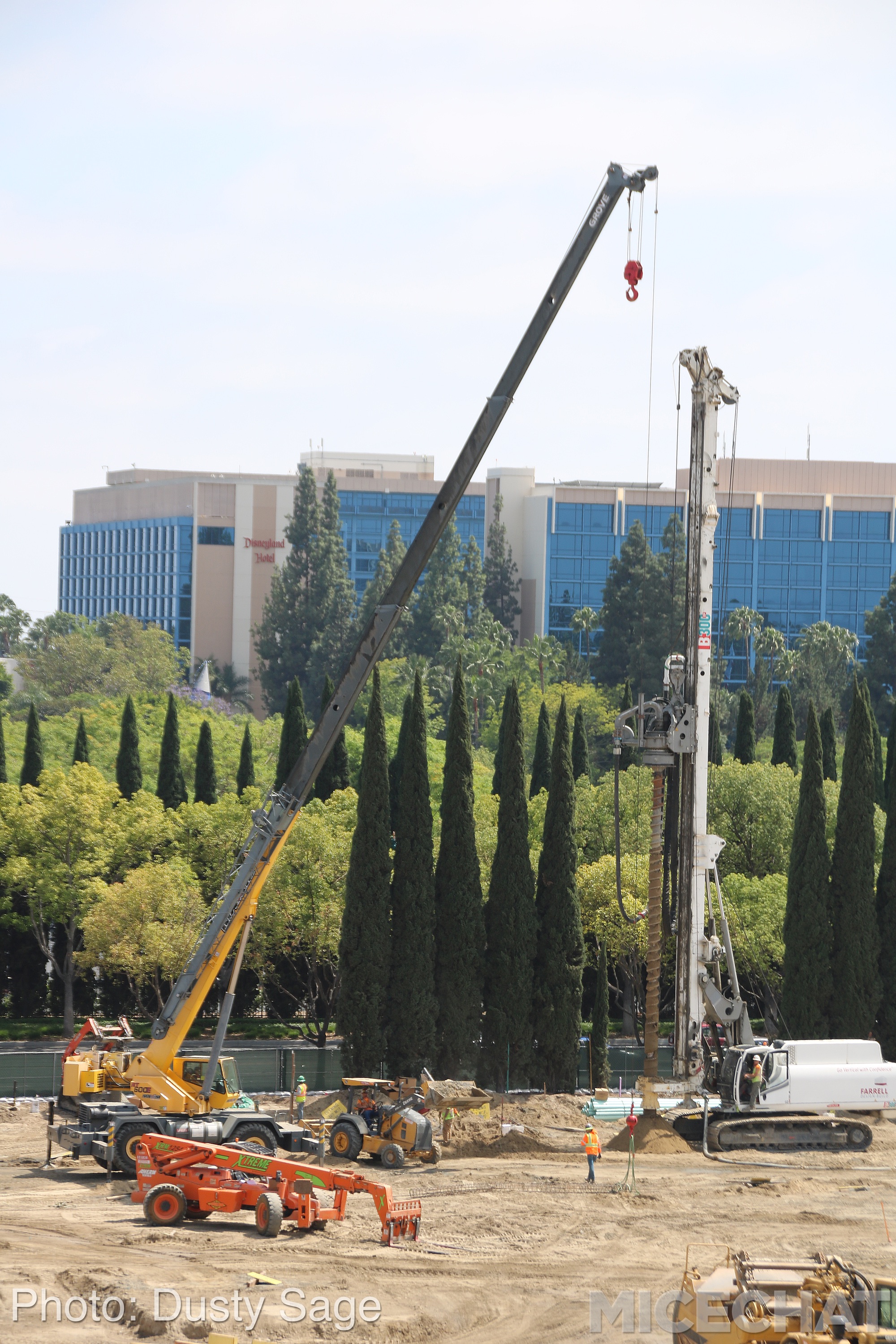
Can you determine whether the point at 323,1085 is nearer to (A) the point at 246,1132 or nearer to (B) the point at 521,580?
(A) the point at 246,1132

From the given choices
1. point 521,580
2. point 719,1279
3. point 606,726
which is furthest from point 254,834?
point 521,580

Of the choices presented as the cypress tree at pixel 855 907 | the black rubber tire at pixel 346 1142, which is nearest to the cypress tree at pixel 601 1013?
the cypress tree at pixel 855 907

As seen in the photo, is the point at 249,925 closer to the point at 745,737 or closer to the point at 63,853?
the point at 63,853

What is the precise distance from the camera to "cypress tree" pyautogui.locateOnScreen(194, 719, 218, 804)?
60.6 m

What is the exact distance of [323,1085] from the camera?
38.9m

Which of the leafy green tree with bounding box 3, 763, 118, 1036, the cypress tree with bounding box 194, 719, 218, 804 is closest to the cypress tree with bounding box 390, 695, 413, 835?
the cypress tree with bounding box 194, 719, 218, 804

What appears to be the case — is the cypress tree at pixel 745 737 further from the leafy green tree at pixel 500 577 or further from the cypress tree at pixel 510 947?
the leafy green tree at pixel 500 577

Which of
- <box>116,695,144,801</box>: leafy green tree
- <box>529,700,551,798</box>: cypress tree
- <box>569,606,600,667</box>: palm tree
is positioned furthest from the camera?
<box>569,606,600,667</box>: palm tree

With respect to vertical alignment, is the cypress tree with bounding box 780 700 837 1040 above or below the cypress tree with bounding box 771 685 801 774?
below

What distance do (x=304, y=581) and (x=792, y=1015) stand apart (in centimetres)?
8841

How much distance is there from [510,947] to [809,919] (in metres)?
7.89

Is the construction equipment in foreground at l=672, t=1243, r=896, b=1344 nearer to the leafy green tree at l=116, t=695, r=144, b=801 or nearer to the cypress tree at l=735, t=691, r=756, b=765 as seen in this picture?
the leafy green tree at l=116, t=695, r=144, b=801

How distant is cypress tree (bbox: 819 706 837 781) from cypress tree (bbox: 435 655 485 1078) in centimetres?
2303

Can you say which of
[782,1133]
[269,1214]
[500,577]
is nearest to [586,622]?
[500,577]
